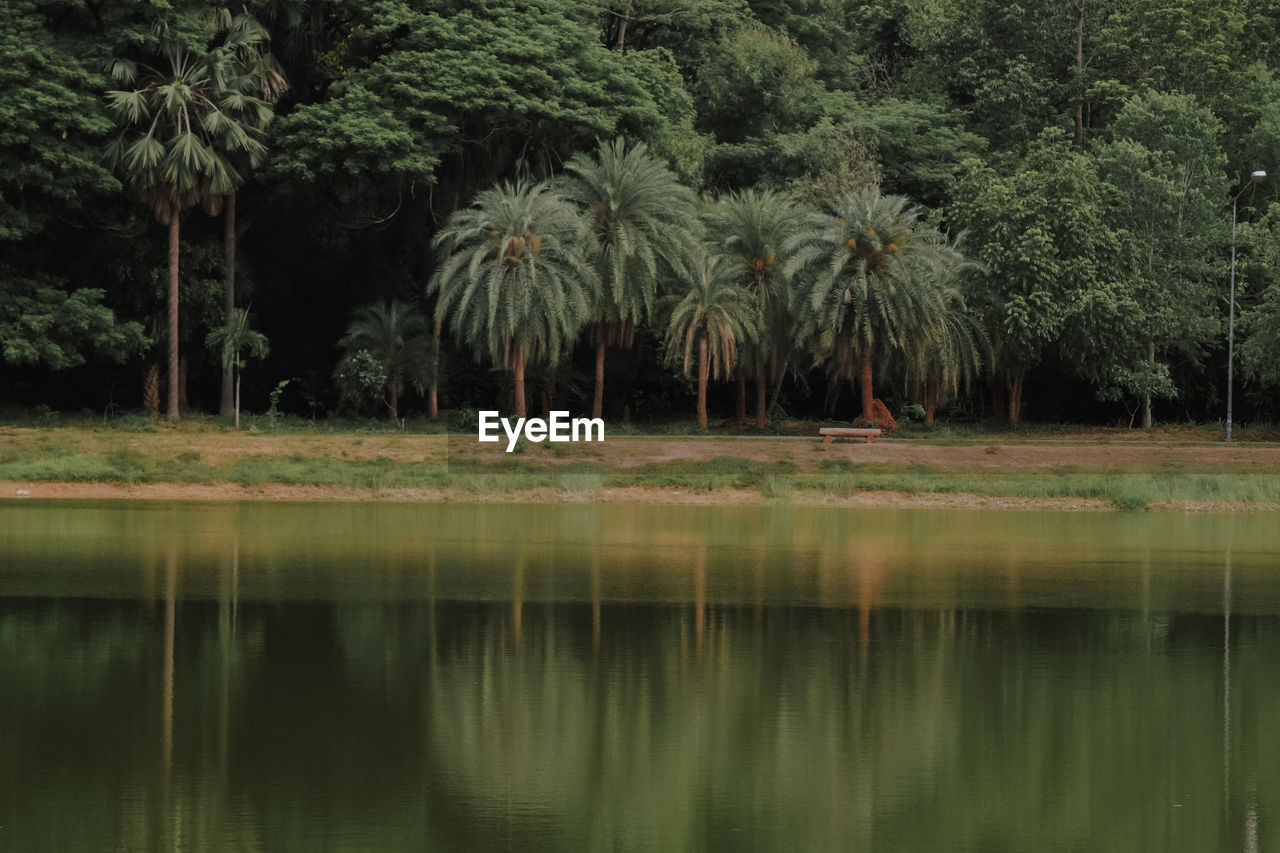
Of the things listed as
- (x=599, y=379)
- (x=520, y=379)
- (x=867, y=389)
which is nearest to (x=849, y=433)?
(x=867, y=389)

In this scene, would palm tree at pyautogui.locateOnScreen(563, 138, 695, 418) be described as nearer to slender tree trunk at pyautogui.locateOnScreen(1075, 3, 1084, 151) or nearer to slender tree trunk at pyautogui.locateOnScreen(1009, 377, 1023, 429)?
slender tree trunk at pyautogui.locateOnScreen(1009, 377, 1023, 429)

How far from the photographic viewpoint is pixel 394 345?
58781mm

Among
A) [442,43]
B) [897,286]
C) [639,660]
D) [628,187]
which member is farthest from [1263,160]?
[639,660]

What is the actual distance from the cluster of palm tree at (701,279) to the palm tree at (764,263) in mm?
59

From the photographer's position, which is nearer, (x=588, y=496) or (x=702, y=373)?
(x=588, y=496)

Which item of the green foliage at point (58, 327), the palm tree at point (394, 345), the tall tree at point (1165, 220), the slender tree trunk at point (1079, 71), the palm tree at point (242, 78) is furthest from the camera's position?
the slender tree trunk at point (1079, 71)

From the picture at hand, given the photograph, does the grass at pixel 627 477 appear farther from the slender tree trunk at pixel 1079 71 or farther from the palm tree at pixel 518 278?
the slender tree trunk at pixel 1079 71

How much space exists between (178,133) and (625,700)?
42.8 meters

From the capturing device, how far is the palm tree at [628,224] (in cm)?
5512

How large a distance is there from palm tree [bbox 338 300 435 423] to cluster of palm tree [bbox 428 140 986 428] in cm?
208

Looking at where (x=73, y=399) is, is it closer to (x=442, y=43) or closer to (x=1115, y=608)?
(x=442, y=43)

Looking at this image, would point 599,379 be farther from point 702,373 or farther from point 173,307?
point 173,307

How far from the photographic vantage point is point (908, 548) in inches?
1188

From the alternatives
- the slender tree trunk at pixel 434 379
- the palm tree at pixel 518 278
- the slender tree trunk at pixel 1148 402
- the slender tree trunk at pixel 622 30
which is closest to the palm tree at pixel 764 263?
the palm tree at pixel 518 278
